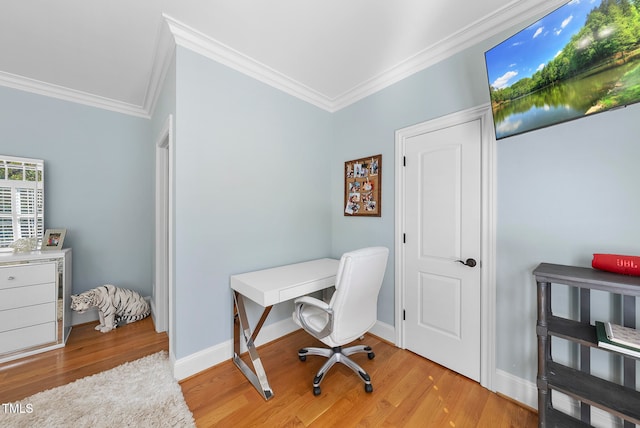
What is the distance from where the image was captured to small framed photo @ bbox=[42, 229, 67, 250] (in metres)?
2.37

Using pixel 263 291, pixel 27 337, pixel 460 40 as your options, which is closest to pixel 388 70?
pixel 460 40

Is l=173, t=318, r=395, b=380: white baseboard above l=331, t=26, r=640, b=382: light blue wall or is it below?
below

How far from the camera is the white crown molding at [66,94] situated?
2316mm

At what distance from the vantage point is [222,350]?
6.57 ft

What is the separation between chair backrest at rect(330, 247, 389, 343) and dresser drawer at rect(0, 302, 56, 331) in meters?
2.66

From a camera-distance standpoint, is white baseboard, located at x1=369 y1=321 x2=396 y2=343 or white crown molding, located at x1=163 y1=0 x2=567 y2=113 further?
white baseboard, located at x1=369 y1=321 x2=396 y2=343

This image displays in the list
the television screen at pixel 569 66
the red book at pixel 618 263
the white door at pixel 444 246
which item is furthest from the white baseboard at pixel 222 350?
the television screen at pixel 569 66

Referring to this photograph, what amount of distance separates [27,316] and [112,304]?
60 centimetres

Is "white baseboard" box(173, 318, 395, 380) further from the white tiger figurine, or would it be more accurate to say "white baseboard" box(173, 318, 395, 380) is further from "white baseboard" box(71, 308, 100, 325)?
"white baseboard" box(71, 308, 100, 325)

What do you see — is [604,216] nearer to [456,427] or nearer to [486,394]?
[486,394]

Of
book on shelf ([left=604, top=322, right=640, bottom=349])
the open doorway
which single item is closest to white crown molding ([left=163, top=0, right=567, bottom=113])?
the open doorway

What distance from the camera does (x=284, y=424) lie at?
141cm

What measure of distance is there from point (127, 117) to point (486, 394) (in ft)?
15.1

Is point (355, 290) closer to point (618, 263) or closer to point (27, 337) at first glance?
point (618, 263)
